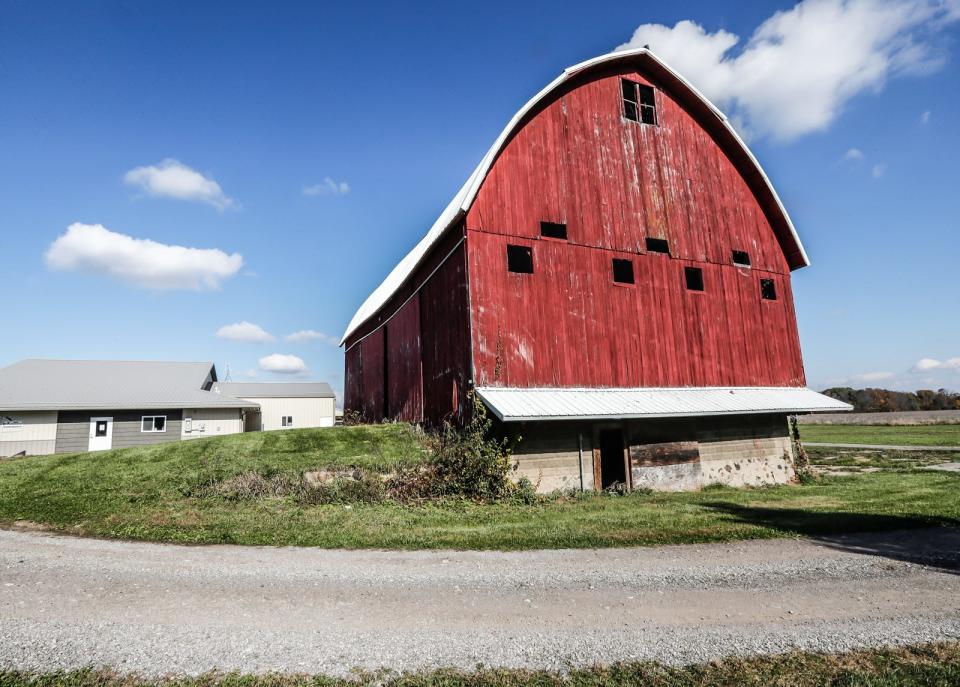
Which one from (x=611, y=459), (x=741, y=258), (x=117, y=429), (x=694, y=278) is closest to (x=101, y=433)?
(x=117, y=429)

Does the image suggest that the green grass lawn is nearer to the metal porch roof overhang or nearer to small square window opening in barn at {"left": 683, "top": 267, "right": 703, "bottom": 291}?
the metal porch roof overhang

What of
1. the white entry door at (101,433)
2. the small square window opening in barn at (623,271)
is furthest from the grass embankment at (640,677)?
the white entry door at (101,433)

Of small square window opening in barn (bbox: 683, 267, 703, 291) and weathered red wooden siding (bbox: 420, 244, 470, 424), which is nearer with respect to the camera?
weathered red wooden siding (bbox: 420, 244, 470, 424)

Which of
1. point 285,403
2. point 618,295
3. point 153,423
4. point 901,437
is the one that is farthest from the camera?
point 285,403

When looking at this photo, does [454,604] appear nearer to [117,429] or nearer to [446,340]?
[446,340]

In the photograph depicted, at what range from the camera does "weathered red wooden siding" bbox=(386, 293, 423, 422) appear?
63.2 feet

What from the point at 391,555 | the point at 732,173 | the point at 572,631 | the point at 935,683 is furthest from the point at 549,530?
the point at 732,173

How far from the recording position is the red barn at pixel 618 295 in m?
14.8

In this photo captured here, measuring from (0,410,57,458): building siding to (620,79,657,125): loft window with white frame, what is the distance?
30.9 metres

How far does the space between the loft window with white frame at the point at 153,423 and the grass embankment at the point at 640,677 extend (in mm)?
27772

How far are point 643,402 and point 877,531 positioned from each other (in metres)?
6.68

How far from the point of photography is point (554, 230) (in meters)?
16.1

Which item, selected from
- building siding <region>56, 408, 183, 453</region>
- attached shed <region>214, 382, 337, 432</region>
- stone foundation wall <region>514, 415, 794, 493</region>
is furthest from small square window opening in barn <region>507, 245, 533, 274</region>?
attached shed <region>214, 382, 337, 432</region>

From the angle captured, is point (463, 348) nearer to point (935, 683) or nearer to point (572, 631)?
point (572, 631)
